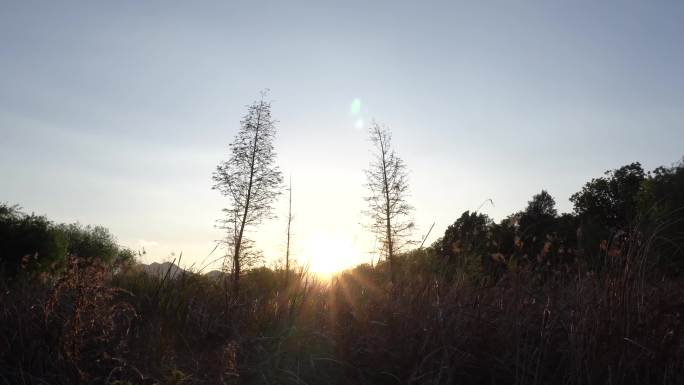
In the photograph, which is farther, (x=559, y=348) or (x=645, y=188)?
(x=645, y=188)

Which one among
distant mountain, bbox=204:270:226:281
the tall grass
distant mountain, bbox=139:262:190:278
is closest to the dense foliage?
the tall grass

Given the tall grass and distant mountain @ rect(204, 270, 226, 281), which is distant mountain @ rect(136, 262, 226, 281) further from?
the tall grass

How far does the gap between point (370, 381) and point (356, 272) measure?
273 cm

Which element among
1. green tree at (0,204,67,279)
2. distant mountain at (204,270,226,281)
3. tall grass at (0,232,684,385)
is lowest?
tall grass at (0,232,684,385)

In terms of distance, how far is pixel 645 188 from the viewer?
1379 inches

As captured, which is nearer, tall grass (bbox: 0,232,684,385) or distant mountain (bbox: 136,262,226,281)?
tall grass (bbox: 0,232,684,385)

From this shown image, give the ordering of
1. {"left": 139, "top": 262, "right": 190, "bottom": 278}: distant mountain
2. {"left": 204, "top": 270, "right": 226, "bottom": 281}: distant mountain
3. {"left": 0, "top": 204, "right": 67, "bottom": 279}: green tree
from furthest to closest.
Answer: {"left": 0, "top": 204, "right": 67, "bottom": 279}: green tree < {"left": 204, "top": 270, "right": 226, "bottom": 281}: distant mountain < {"left": 139, "top": 262, "right": 190, "bottom": 278}: distant mountain

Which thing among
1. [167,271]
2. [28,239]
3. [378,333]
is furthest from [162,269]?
[28,239]

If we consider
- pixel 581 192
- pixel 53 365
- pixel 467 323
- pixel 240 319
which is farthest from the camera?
pixel 581 192

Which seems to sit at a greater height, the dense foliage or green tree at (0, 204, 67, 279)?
green tree at (0, 204, 67, 279)

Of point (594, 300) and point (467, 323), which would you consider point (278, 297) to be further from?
point (594, 300)

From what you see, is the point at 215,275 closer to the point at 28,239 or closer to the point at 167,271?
the point at 167,271

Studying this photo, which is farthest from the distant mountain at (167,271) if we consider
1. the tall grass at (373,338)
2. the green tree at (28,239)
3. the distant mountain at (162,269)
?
the green tree at (28,239)

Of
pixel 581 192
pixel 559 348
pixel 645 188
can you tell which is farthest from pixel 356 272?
pixel 581 192
